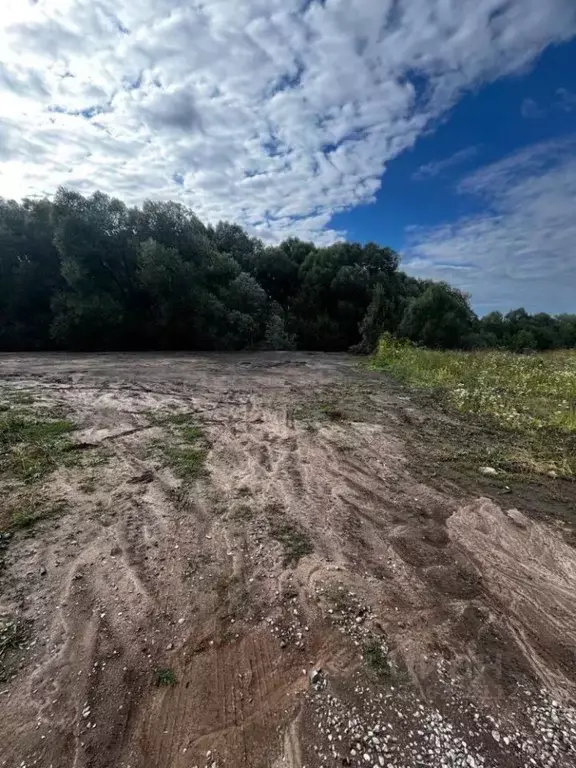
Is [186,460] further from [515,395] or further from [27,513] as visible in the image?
[515,395]

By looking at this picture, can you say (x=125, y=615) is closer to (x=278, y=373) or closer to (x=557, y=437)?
→ (x=557, y=437)

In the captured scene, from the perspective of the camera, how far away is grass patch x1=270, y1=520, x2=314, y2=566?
2740 millimetres

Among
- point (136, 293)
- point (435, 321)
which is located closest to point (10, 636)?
point (136, 293)

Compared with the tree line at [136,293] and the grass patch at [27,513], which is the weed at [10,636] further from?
the tree line at [136,293]

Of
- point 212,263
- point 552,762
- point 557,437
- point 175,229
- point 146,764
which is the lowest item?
point 146,764

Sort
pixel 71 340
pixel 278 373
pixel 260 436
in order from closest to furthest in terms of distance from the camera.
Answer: pixel 260 436 < pixel 278 373 < pixel 71 340

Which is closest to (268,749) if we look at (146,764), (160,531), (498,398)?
(146,764)

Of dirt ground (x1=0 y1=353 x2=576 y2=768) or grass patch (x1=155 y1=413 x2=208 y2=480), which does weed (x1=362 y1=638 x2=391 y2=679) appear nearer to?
dirt ground (x1=0 y1=353 x2=576 y2=768)

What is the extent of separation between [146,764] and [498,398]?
293 inches

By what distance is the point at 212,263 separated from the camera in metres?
19.0

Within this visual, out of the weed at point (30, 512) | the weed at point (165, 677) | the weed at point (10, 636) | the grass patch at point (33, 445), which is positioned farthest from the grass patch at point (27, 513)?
the weed at point (165, 677)

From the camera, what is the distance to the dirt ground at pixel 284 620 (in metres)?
1.63

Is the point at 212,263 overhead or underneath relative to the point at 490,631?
overhead

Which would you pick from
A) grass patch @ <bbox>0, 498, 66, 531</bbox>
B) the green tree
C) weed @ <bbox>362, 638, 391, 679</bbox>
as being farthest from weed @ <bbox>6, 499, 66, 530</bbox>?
the green tree
